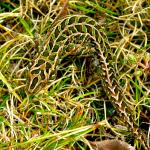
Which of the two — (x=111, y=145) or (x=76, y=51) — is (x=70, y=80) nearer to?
(x=76, y=51)

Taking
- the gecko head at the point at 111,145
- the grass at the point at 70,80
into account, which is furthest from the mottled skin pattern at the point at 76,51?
the gecko head at the point at 111,145

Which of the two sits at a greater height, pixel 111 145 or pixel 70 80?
pixel 70 80

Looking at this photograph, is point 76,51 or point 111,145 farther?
point 76,51

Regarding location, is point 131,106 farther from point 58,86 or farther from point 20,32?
point 20,32

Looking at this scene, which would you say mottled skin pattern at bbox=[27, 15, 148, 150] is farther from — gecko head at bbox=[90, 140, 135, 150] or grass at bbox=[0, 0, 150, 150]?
gecko head at bbox=[90, 140, 135, 150]

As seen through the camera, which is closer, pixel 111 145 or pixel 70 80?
pixel 111 145

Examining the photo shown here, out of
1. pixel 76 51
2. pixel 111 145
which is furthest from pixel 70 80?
pixel 111 145

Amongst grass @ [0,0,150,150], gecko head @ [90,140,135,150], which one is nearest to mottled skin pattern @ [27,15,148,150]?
grass @ [0,0,150,150]

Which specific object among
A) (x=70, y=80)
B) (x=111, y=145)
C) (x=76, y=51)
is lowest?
(x=111, y=145)
